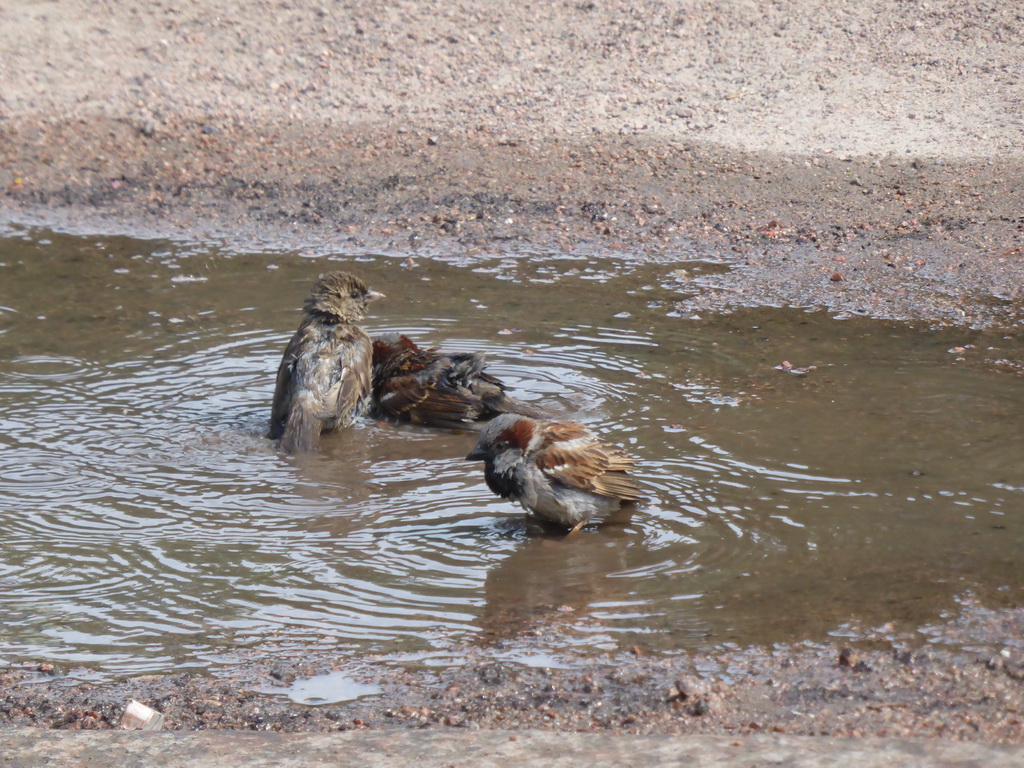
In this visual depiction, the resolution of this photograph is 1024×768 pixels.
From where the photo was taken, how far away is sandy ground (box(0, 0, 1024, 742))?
10.7 m

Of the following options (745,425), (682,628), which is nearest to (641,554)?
(682,628)

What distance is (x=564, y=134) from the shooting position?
13102 mm

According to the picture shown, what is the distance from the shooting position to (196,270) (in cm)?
1073

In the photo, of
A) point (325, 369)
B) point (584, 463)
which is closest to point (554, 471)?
point (584, 463)

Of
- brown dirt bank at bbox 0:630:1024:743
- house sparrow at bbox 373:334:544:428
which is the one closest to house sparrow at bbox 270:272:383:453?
house sparrow at bbox 373:334:544:428

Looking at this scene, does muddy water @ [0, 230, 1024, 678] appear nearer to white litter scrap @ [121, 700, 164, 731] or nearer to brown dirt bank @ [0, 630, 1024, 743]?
brown dirt bank @ [0, 630, 1024, 743]

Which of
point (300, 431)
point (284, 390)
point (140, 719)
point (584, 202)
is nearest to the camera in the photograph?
point (140, 719)

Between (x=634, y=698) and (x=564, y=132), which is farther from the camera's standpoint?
(x=564, y=132)

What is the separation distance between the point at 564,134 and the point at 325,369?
20.3 feet

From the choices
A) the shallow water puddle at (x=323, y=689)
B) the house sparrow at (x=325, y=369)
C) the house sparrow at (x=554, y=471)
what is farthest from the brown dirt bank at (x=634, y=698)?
the house sparrow at (x=325, y=369)

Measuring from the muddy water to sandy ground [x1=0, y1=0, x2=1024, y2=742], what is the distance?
1248mm

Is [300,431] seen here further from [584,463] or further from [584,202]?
[584,202]

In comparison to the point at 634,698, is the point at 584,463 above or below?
above

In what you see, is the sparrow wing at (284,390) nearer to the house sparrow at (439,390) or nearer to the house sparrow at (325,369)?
the house sparrow at (325,369)
